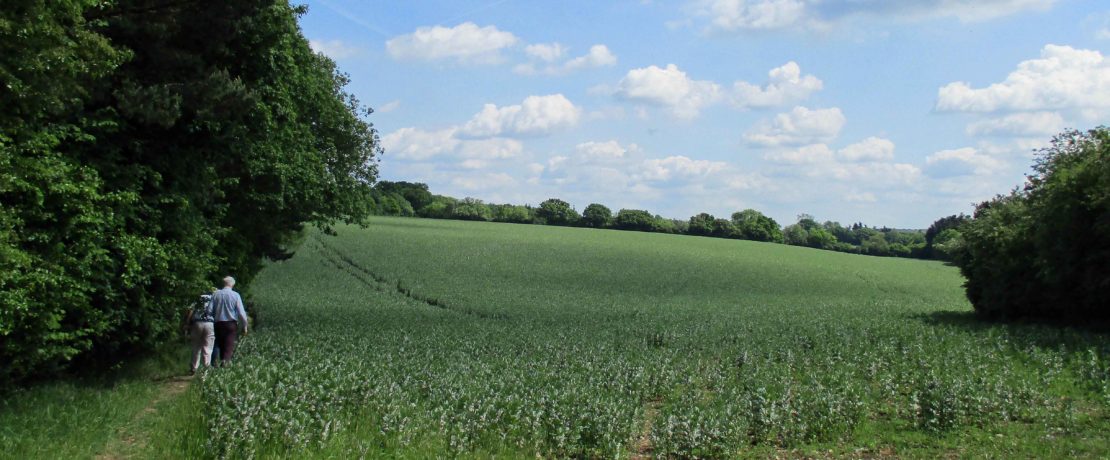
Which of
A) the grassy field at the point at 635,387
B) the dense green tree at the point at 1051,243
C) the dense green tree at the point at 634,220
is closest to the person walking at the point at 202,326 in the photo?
the grassy field at the point at 635,387

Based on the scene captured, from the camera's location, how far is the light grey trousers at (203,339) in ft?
51.6

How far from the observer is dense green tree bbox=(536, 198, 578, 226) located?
5438 inches

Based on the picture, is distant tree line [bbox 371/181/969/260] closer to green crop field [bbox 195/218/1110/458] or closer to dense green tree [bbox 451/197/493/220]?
dense green tree [bbox 451/197/493/220]

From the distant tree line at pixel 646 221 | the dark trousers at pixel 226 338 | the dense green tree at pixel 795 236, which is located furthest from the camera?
the dense green tree at pixel 795 236

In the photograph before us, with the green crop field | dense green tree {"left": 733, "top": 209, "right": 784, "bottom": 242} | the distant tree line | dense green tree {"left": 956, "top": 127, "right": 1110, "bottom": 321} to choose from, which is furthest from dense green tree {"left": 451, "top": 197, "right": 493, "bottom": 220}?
dense green tree {"left": 956, "top": 127, "right": 1110, "bottom": 321}

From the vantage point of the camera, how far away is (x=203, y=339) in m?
15.8

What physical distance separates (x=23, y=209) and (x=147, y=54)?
4.76 meters

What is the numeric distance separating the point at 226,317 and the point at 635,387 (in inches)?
336

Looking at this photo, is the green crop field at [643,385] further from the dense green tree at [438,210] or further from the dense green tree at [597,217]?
the dense green tree at [438,210]

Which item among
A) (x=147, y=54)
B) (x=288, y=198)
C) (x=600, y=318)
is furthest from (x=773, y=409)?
(x=600, y=318)

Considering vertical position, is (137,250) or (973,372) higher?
(137,250)

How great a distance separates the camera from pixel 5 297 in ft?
32.0

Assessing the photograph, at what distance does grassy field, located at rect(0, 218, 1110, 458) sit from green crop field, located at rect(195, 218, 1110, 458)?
0.05 metres

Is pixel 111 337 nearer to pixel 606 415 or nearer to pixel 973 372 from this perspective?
pixel 606 415
